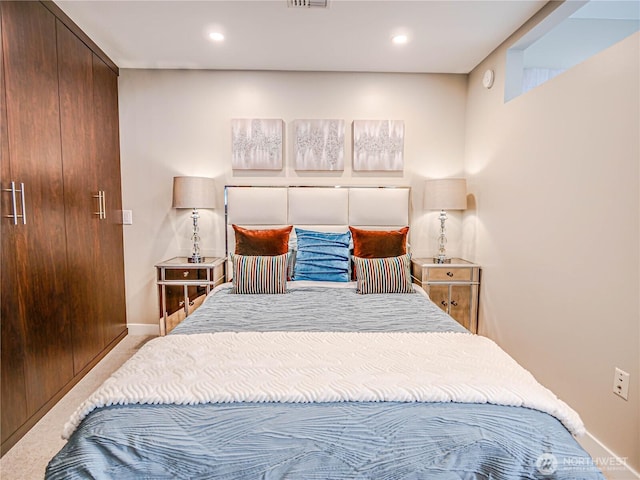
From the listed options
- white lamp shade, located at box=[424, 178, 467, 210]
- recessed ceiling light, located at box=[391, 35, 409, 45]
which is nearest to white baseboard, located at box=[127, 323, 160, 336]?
white lamp shade, located at box=[424, 178, 467, 210]

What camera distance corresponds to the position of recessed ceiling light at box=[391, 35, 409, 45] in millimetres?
2586

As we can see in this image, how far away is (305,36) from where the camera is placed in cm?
258

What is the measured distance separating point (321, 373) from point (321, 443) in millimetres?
258

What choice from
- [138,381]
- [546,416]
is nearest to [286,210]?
[138,381]

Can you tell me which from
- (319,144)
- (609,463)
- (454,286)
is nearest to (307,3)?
(319,144)

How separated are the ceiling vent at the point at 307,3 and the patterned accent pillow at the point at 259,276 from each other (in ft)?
5.55

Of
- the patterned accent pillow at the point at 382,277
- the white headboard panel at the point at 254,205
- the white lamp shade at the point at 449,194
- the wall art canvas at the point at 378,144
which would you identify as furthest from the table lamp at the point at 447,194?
the white headboard panel at the point at 254,205

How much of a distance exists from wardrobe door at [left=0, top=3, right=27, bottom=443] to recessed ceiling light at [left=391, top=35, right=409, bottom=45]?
94.6 inches

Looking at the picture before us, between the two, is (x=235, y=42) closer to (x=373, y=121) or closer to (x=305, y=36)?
(x=305, y=36)

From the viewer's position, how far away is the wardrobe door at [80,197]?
7.92 ft

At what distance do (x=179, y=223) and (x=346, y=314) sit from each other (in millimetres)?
2070

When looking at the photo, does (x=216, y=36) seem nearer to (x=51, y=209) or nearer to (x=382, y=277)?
(x=51, y=209)

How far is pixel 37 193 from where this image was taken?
209 centimetres

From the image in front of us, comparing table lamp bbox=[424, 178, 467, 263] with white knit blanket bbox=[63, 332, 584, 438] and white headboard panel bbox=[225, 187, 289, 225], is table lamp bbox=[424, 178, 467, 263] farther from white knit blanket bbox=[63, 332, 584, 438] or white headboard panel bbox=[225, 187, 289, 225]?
white knit blanket bbox=[63, 332, 584, 438]
